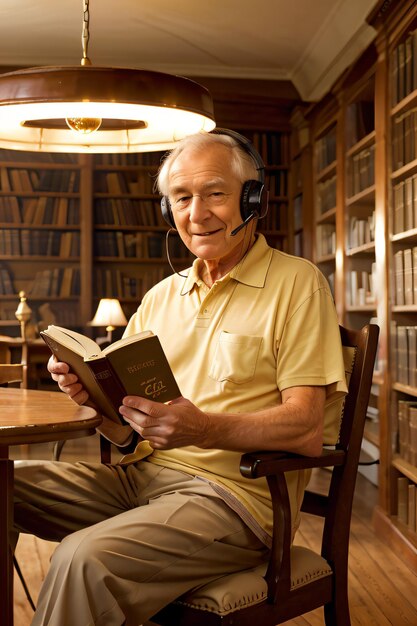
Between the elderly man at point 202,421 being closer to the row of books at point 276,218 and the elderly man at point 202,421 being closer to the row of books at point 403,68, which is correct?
the row of books at point 403,68

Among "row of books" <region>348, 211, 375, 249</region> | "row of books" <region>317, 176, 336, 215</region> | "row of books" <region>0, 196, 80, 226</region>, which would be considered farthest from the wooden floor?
"row of books" <region>0, 196, 80, 226</region>

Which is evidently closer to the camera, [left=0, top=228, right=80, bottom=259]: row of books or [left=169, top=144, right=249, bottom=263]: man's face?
[left=169, top=144, right=249, bottom=263]: man's face

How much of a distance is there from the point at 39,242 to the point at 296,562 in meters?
5.21

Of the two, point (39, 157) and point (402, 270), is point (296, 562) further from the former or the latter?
point (39, 157)

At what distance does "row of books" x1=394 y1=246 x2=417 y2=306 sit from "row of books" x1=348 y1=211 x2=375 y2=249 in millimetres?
809

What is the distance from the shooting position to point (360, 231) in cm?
450

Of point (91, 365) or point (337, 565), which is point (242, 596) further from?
point (91, 365)

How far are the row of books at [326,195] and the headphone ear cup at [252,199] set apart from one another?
333cm

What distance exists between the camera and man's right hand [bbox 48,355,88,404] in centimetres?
168

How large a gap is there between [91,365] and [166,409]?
16 centimetres

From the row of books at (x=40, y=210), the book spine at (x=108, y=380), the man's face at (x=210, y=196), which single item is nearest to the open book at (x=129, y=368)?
the book spine at (x=108, y=380)

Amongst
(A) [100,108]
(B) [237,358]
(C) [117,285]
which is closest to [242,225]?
(B) [237,358]

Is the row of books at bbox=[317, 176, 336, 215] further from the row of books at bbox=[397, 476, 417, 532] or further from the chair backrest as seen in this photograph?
the chair backrest

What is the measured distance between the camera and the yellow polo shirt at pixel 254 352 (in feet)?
5.41
